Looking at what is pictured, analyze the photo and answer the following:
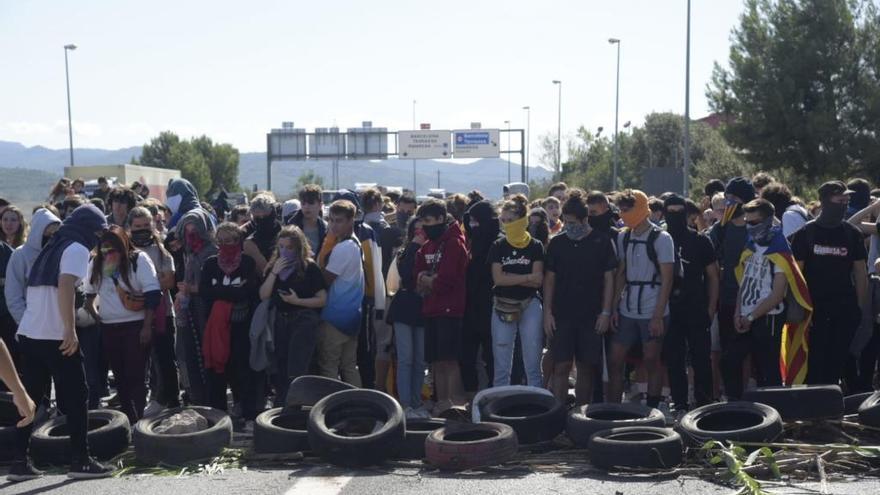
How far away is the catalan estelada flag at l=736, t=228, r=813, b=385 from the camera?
31.4 ft

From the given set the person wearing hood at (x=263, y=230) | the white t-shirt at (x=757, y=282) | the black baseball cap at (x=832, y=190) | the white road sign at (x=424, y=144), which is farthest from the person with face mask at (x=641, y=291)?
the white road sign at (x=424, y=144)

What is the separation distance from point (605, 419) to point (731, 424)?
0.96m

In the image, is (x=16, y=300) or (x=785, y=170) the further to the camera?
(x=785, y=170)

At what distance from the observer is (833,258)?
9758 mm

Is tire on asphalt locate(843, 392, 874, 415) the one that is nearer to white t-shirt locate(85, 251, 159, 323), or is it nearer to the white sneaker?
white t-shirt locate(85, 251, 159, 323)

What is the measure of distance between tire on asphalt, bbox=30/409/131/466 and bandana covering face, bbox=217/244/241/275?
1.77m

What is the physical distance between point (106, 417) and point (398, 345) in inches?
114

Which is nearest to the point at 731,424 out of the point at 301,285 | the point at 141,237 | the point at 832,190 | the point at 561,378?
the point at 561,378

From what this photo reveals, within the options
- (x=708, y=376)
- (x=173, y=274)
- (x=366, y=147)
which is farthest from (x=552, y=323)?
(x=366, y=147)

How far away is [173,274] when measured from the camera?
10.3m

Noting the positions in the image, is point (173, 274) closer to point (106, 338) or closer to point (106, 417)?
point (106, 338)

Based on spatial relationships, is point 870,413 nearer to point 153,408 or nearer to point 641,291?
point 641,291

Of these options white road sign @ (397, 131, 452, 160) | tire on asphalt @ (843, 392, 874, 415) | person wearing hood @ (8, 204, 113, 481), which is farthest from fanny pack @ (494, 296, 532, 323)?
white road sign @ (397, 131, 452, 160)

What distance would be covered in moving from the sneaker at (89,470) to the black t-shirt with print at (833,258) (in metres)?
6.18
